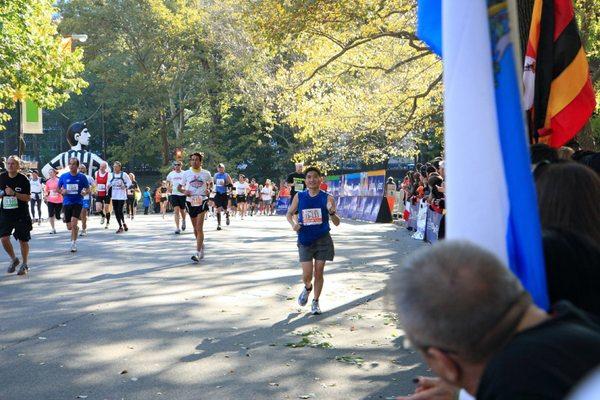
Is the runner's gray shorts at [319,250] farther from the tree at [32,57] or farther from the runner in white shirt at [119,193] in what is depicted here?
the tree at [32,57]

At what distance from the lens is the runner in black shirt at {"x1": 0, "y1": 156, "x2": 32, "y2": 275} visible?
13.8 m

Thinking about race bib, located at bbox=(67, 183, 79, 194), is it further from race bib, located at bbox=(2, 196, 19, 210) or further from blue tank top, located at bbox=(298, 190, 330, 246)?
blue tank top, located at bbox=(298, 190, 330, 246)

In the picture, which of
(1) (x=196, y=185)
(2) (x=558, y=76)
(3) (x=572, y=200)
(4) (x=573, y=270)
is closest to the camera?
(4) (x=573, y=270)

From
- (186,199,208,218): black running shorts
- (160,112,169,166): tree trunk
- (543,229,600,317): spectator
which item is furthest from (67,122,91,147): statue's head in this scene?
(543,229,600,317): spectator

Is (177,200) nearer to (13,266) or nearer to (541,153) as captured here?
(13,266)

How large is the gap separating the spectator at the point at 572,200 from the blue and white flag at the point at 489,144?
0.28 meters

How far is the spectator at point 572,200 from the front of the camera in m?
3.06

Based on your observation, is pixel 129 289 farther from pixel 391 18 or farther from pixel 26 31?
pixel 26 31

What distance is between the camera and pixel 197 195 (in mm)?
17047

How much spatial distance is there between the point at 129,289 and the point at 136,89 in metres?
45.4

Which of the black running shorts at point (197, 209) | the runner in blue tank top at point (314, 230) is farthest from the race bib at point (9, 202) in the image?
the runner in blue tank top at point (314, 230)

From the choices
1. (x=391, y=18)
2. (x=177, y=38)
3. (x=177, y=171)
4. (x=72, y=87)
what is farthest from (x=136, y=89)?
(x=391, y=18)

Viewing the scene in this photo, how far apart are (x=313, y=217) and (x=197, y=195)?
6.73 meters

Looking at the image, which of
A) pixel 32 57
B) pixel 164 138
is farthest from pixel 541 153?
pixel 164 138
